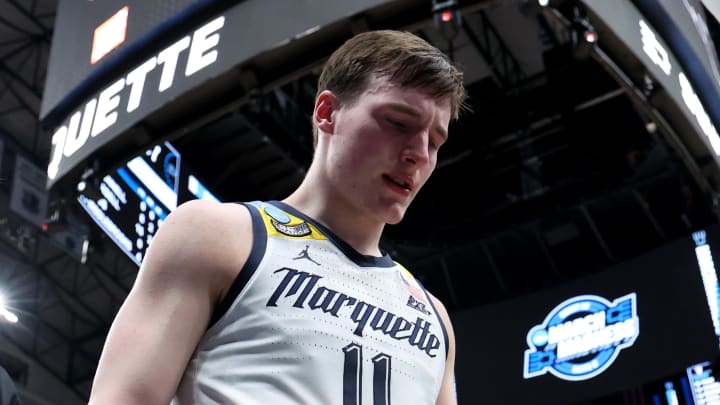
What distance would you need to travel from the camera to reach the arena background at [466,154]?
480cm

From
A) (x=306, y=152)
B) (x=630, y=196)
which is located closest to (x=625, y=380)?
(x=630, y=196)

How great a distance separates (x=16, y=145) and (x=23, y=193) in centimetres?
184

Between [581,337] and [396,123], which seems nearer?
[396,123]

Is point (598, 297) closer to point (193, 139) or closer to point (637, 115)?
point (637, 115)

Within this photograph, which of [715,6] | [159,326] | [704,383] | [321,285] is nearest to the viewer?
[159,326]

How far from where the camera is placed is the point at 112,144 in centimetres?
522

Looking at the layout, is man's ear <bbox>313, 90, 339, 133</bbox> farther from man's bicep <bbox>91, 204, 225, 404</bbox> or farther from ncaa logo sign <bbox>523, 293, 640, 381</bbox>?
ncaa logo sign <bbox>523, 293, 640, 381</bbox>

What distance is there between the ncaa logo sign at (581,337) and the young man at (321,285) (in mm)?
7880

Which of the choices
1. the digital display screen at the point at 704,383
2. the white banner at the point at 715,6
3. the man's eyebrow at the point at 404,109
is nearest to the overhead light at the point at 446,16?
the white banner at the point at 715,6

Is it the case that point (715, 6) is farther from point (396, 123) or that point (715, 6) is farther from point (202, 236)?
point (202, 236)

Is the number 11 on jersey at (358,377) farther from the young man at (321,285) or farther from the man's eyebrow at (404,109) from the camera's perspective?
the man's eyebrow at (404,109)

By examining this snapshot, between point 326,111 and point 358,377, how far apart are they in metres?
0.48

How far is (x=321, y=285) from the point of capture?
4.65 feet

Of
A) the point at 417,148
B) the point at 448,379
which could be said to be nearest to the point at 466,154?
the point at 448,379
